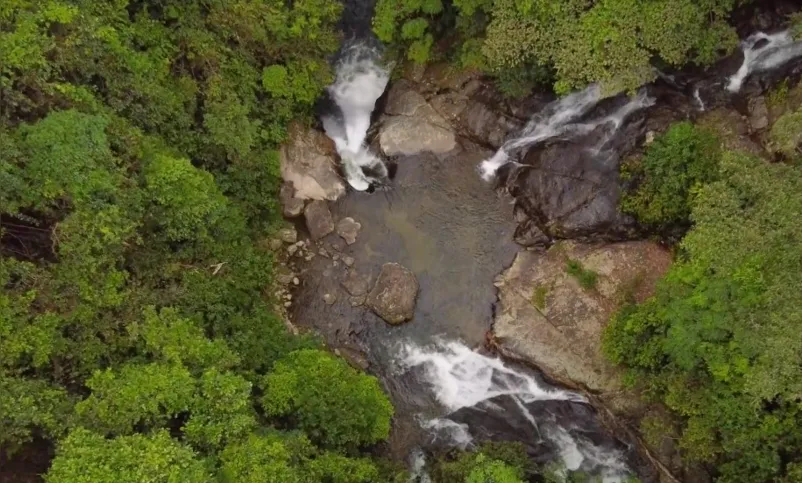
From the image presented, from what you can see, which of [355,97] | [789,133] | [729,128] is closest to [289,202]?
[355,97]

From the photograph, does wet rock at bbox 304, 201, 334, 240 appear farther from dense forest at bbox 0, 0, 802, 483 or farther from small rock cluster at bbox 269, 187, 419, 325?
dense forest at bbox 0, 0, 802, 483

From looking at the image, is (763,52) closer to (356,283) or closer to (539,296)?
(539,296)

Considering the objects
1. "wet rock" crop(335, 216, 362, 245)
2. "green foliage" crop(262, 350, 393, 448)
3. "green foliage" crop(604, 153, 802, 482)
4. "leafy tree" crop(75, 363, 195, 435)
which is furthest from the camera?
"wet rock" crop(335, 216, 362, 245)

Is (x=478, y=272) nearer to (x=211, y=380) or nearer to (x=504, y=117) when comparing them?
(x=504, y=117)

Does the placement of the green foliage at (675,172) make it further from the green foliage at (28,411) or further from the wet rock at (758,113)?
the green foliage at (28,411)

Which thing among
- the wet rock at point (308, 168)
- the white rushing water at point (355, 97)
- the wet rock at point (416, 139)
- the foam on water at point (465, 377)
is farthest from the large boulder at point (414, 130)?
the foam on water at point (465, 377)

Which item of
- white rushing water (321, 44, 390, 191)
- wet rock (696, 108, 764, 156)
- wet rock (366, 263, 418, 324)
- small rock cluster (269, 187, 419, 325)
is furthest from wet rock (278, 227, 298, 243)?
wet rock (696, 108, 764, 156)

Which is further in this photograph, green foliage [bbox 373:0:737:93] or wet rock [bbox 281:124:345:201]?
wet rock [bbox 281:124:345:201]
